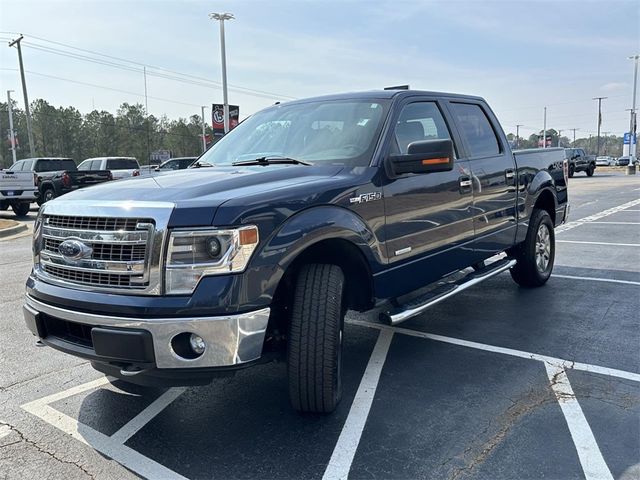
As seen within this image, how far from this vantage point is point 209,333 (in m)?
2.63

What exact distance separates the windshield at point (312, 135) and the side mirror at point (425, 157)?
0.79ft

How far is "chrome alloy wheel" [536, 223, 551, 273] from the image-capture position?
20.3 ft

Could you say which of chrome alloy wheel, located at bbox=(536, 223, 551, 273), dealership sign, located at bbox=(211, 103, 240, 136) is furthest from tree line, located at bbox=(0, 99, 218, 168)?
chrome alloy wheel, located at bbox=(536, 223, 551, 273)

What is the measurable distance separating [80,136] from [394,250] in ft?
293

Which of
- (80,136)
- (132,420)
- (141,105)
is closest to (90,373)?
(132,420)

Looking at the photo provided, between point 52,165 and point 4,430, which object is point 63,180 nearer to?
point 52,165

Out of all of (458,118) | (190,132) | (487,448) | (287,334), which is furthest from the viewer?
(190,132)

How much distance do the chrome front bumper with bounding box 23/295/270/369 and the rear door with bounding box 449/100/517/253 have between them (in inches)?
105

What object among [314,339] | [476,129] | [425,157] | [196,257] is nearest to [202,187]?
[196,257]

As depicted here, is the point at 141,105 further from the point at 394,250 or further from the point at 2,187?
the point at 394,250

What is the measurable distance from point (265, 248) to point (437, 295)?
71.3 inches

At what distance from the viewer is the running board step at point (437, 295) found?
143 inches

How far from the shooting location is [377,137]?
3.80m

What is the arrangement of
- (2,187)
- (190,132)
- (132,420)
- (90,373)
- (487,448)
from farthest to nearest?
1. (190,132)
2. (2,187)
3. (90,373)
4. (132,420)
5. (487,448)
